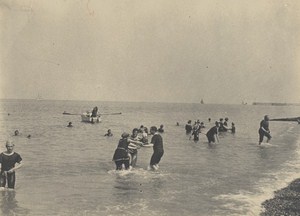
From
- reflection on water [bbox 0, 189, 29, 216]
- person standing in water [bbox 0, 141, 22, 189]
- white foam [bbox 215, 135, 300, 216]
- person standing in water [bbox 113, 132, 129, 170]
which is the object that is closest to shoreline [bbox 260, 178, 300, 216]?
white foam [bbox 215, 135, 300, 216]

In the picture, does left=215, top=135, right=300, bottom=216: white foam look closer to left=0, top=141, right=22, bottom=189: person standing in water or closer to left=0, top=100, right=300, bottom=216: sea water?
left=0, top=100, right=300, bottom=216: sea water

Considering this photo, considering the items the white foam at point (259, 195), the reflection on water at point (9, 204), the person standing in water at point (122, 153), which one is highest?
the person standing in water at point (122, 153)

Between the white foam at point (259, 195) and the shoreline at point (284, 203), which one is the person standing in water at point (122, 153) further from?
the shoreline at point (284, 203)

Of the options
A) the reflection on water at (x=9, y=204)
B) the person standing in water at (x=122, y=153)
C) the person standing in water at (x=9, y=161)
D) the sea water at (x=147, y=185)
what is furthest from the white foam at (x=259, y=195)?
the person standing in water at (x=9, y=161)

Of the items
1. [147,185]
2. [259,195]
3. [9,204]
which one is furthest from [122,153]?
[9,204]

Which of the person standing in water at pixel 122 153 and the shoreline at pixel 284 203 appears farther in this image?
the person standing in water at pixel 122 153

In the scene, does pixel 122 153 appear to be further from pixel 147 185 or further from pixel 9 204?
pixel 9 204

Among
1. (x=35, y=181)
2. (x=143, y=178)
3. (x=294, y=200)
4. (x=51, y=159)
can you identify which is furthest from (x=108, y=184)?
(x=51, y=159)
